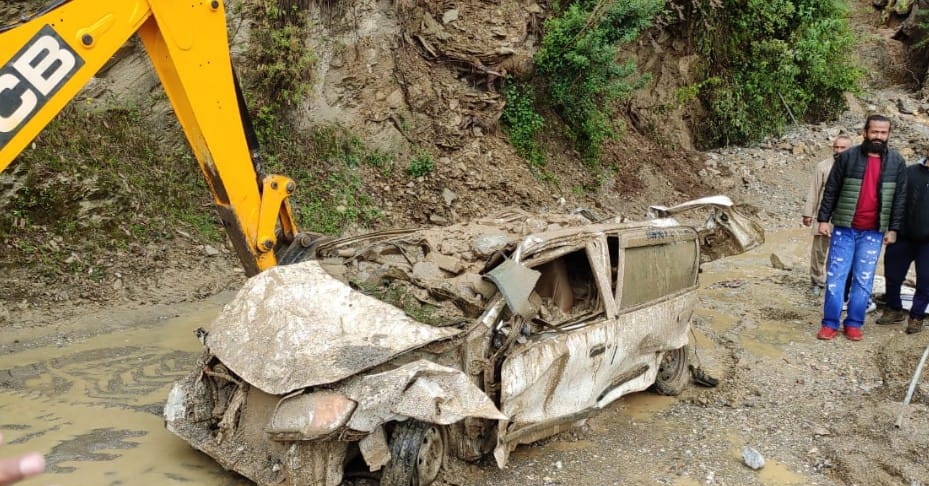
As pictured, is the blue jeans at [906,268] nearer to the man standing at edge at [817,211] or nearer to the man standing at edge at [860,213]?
the man standing at edge at [860,213]

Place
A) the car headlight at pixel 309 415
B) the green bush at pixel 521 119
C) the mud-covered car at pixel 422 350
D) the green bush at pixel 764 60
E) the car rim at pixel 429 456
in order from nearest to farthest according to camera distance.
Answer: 1. the car headlight at pixel 309 415
2. the mud-covered car at pixel 422 350
3. the car rim at pixel 429 456
4. the green bush at pixel 521 119
5. the green bush at pixel 764 60

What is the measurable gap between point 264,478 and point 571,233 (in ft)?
9.09

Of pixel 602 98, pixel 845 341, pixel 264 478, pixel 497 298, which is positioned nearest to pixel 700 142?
pixel 602 98

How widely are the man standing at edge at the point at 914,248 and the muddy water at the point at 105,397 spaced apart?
7.10 meters

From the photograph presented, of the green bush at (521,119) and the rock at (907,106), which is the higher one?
the green bush at (521,119)

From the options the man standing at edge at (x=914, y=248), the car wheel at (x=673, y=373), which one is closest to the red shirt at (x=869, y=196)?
the man standing at edge at (x=914, y=248)

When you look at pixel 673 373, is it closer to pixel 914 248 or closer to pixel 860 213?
pixel 860 213

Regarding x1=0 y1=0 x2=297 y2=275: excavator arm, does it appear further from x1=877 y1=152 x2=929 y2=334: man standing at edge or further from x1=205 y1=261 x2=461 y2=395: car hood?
x1=877 y1=152 x2=929 y2=334: man standing at edge

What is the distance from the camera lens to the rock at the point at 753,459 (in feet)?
16.3

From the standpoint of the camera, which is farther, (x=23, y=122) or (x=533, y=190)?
(x=533, y=190)

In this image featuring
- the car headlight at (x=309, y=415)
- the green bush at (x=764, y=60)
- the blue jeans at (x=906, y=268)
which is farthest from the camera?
the green bush at (x=764, y=60)

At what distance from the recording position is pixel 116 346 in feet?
23.2

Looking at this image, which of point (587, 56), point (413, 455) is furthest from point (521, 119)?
point (413, 455)

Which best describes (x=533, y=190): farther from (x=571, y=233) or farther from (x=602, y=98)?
(x=571, y=233)
